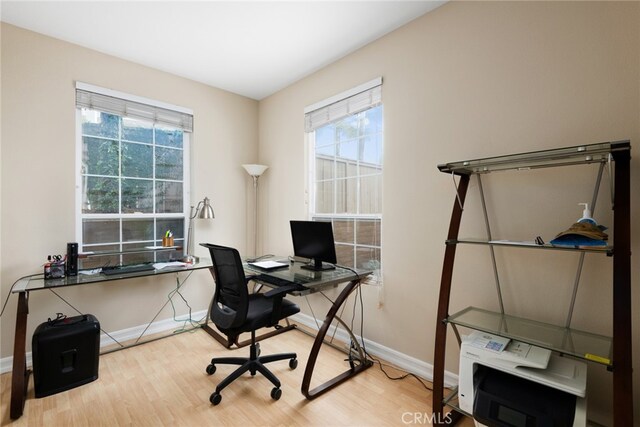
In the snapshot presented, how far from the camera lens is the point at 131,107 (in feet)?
9.54

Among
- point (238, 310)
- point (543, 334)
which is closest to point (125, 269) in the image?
point (238, 310)

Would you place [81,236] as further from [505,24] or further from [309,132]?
[505,24]

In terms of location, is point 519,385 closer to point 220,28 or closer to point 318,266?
point 318,266

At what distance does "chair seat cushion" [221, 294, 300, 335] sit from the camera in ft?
6.47

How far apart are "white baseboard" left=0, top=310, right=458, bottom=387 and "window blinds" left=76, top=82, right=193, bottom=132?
208cm

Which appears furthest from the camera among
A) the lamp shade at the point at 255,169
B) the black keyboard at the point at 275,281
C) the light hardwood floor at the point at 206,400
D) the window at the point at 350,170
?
the lamp shade at the point at 255,169

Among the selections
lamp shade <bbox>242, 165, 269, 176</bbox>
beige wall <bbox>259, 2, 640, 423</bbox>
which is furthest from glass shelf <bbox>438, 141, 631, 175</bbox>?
lamp shade <bbox>242, 165, 269, 176</bbox>

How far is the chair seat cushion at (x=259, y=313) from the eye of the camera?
1971 millimetres

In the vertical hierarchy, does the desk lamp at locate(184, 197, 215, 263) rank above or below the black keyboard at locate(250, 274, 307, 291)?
above

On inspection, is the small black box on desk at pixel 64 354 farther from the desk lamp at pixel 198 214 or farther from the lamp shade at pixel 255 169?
the lamp shade at pixel 255 169

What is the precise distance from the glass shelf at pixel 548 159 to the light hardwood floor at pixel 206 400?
1.55m

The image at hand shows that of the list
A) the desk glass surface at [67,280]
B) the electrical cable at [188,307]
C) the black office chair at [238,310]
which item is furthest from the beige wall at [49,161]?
the black office chair at [238,310]

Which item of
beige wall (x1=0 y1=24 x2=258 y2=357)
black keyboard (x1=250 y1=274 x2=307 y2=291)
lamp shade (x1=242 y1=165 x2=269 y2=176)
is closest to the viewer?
black keyboard (x1=250 y1=274 x2=307 y2=291)

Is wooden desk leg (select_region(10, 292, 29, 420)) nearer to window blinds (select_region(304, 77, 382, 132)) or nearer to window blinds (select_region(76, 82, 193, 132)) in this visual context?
window blinds (select_region(76, 82, 193, 132))
